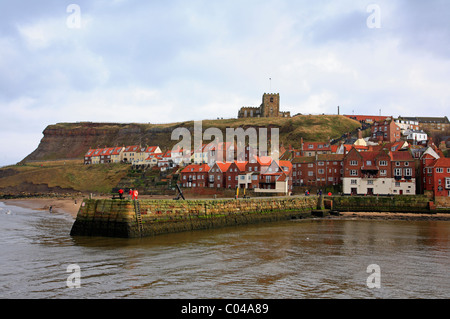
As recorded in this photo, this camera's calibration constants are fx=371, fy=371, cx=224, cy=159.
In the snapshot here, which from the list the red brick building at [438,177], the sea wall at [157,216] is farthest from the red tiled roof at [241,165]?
the red brick building at [438,177]

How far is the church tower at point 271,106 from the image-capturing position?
173m

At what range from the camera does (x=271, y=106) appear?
571 ft

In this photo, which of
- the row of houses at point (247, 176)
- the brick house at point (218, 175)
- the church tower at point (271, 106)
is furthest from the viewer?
the church tower at point (271, 106)

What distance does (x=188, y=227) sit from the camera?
34000 millimetres

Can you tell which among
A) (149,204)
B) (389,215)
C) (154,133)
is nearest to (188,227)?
(149,204)

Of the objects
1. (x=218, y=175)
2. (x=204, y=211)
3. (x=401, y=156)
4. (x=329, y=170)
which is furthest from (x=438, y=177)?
(x=204, y=211)

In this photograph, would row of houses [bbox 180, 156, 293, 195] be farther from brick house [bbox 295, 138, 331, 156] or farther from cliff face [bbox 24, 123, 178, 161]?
cliff face [bbox 24, 123, 178, 161]

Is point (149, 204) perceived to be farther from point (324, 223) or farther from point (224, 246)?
point (324, 223)

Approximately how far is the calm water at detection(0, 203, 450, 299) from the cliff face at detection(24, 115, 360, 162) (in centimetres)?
10102

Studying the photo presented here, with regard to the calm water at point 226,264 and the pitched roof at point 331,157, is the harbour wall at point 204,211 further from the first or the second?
the pitched roof at point 331,157

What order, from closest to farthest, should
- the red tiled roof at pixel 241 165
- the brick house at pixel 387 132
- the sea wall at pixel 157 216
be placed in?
1. the sea wall at pixel 157 216
2. the red tiled roof at pixel 241 165
3. the brick house at pixel 387 132

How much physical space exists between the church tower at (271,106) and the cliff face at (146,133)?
11.8m

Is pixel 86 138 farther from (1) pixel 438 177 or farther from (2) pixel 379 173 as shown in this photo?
(1) pixel 438 177
